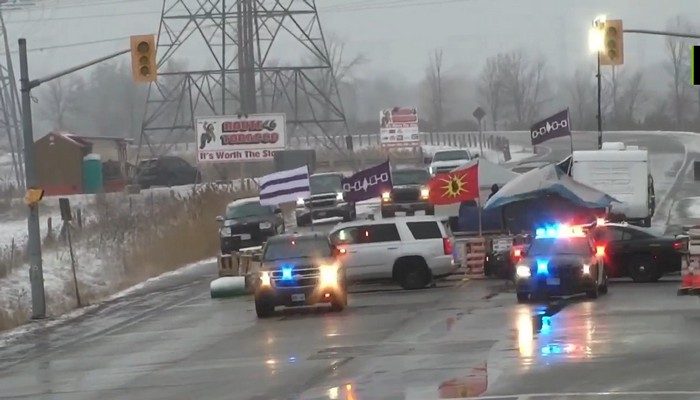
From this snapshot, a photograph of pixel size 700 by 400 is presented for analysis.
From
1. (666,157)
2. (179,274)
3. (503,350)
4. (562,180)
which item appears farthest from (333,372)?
(666,157)

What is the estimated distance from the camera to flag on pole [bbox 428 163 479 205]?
37688mm

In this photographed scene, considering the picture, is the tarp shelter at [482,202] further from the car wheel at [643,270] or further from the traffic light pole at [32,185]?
the traffic light pole at [32,185]

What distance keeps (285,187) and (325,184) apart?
12.1 metres

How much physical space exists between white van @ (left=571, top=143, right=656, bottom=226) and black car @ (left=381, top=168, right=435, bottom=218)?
311 inches

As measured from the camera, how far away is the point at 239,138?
5691cm

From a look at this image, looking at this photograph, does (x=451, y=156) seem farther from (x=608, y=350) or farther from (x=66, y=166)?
(x=608, y=350)

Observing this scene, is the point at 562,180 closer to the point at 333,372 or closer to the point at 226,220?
the point at 226,220

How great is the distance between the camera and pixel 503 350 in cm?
1922

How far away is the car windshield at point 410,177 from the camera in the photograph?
164 feet

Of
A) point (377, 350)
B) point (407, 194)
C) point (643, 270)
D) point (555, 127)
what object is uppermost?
point (555, 127)

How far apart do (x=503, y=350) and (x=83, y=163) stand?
56.1 meters

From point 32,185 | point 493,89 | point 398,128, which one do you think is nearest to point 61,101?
point 493,89

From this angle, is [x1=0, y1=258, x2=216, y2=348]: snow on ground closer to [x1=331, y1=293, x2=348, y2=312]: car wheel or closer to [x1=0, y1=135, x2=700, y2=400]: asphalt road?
[x1=0, y1=135, x2=700, y2=400]: asphalt road

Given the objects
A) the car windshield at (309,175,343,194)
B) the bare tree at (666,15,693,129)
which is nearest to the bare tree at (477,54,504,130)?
the bare tree at (666,15,693,129)
